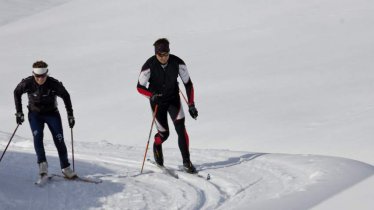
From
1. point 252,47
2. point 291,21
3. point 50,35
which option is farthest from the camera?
point 50,35

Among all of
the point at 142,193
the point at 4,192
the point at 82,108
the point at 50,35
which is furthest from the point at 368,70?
the point at 50,35

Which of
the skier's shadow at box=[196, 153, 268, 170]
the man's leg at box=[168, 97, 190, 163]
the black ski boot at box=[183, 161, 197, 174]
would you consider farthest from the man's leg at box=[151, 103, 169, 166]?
the skier's shadow at box=[196, 153, 268, 170]

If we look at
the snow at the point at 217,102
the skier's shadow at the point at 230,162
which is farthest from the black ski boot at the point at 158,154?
the skier's shadow at the point at 230,162

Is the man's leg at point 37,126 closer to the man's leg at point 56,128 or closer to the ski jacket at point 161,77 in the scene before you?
the man's leg at point 56,128

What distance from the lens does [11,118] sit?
1449 centimetres

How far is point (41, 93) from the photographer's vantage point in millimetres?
7820

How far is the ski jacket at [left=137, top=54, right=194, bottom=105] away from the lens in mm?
8383

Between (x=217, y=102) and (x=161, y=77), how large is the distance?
226 inches

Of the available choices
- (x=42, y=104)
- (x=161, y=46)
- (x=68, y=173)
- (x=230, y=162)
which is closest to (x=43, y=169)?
(x=68, y=173)

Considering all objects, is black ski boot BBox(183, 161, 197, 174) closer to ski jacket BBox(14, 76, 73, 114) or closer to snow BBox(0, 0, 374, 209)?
snow BBox(0, 0, 374, 209)

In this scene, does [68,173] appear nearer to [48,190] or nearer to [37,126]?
[48,190]

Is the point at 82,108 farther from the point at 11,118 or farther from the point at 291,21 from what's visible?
the point at 291,21

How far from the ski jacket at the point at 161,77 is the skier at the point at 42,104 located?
39.7 inches

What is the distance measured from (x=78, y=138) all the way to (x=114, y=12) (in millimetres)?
15001
